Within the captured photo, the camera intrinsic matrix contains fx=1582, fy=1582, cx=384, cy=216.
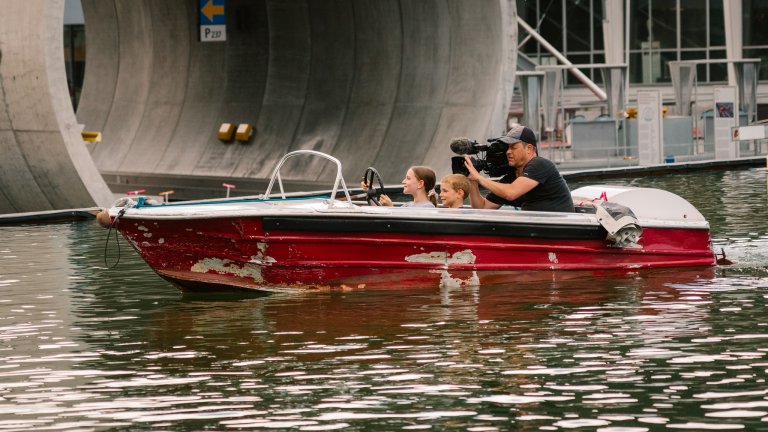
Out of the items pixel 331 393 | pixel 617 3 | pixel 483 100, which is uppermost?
pixel 617 3

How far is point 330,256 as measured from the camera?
41.7 ft

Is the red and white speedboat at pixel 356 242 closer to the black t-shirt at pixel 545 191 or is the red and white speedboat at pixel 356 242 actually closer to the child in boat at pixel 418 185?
the black t-shirt at pixel 545 191

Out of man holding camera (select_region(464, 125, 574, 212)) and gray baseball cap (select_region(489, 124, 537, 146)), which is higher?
gray baseball cap (select_region(489, 124, 537, 146))

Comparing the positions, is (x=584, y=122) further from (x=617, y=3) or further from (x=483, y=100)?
(x=617, y=3)

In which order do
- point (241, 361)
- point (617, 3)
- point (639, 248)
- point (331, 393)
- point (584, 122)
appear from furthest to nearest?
1. point (617, 3)
2. point (584, 122)
3. point (639, 248)
4. point (241, 361)
5. point (331, 393)

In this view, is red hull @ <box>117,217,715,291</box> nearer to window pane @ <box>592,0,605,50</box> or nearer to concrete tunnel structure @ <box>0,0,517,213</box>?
concrete tunnel structure @ <box>0,0,517,213</box>

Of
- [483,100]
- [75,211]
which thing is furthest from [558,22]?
[75,211]

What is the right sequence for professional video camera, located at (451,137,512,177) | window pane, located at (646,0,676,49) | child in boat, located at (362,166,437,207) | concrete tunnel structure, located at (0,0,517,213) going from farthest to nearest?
window pane, located at (646,0,676,49), concrete tunnel structure, located at (0,0,517,213), child in boat, located at (362,166,437,207), professional video camera, located at (451,137,512,177)

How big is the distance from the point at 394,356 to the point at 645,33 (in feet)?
149

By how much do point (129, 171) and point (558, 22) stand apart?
2570cm

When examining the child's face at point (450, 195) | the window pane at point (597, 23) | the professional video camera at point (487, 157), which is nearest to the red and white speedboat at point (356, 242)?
the child's face at point (450, 195)

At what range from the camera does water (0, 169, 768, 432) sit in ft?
26.8

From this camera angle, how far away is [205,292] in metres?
13.2

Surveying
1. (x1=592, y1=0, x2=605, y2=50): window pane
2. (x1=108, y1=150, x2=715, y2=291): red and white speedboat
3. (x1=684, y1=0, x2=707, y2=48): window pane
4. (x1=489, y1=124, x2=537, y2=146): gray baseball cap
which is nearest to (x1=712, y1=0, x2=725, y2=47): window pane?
(x1=684, y1=0, x2=707, y2=48): window pane
